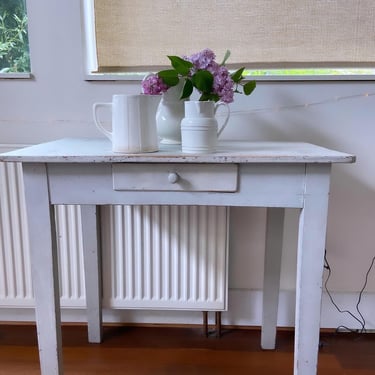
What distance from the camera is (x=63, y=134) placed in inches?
54.0

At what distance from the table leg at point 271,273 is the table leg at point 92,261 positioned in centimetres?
58

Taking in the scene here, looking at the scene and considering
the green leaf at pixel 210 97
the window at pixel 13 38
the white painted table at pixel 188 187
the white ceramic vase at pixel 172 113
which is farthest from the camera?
the window at pixel 13 38

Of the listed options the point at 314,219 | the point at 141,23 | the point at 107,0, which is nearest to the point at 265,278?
the point at 314,219

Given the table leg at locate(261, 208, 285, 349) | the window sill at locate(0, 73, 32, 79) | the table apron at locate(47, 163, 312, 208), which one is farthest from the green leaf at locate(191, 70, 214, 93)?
the window sill at locate(0, 73, 32, 79)

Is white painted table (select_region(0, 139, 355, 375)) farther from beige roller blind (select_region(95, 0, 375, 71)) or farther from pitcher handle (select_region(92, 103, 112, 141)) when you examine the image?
beige roller blind (select_region(95, 0, 375, 71))

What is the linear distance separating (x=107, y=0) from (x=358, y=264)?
1304 mm

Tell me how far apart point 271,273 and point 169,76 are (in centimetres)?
75

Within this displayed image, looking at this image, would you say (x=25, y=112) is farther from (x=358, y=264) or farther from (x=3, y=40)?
(x=358, y=264)

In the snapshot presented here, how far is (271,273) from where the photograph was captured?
4.28ft

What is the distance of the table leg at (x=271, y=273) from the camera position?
128 centimetres

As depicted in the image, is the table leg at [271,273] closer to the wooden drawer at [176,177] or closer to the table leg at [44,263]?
the wooden drawer at [176,177]

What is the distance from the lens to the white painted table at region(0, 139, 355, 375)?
841mm

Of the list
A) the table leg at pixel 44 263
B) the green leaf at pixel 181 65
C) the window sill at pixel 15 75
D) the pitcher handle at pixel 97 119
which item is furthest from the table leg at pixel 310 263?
the window sill at pixel 15 75

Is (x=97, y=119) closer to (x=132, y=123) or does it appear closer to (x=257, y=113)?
(x=132, y=123)
